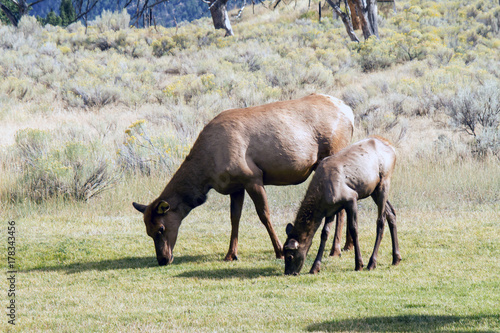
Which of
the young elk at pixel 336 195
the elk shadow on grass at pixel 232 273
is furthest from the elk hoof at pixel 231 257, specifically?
the young elk at pixel 336 195

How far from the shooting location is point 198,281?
7020mm

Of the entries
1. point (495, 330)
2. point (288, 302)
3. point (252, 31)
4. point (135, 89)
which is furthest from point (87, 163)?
point (252, 31)

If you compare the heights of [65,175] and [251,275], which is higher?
[65,175]

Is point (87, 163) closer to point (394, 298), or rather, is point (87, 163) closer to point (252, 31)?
point (394, 298)

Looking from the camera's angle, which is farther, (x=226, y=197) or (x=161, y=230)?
(x=226, y=197)

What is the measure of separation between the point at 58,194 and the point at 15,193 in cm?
84

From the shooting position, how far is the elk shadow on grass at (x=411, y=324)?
16.4 feet

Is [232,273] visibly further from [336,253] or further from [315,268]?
[336,253]

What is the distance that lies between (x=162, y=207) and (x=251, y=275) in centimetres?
144

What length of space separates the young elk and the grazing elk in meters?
0.83

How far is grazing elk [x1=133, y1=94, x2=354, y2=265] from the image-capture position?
7648mm

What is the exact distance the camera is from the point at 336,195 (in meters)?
Answer: 6.85

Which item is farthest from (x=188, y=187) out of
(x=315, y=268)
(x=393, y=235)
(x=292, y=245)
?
(x=393, y=235)

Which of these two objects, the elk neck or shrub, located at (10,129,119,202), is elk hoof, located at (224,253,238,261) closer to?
the elk neck
